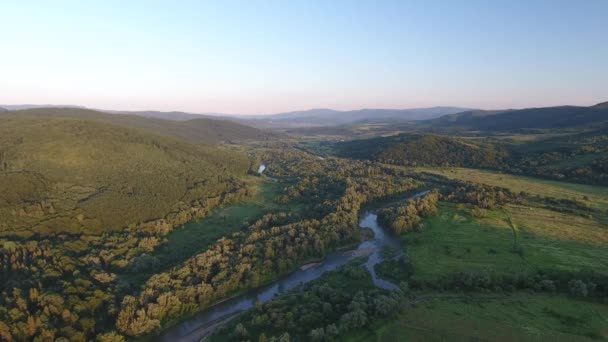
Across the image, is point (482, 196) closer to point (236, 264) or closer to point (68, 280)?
point (236, 264)

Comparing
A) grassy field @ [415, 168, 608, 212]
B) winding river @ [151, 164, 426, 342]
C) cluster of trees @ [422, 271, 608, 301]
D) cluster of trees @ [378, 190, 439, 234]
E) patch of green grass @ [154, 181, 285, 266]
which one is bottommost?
winding river @ [151, 164, 426, 342]

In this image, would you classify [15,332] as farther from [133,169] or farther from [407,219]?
[133,169]

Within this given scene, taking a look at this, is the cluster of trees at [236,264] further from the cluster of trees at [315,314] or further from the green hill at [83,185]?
the green hill at [83,185]

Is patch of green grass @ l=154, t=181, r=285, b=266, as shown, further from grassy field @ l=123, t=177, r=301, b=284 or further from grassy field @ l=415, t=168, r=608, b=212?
grassy field @ l=415, t=168, r=608, b=212

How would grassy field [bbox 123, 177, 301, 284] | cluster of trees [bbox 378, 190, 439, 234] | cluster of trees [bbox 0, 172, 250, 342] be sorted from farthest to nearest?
cluster of trees [bbox 378, 190, 439, 234] < grassy field [bbox 123, 177, 301, 284] < cluster of trees [bbox 0, 172, 250, 342]

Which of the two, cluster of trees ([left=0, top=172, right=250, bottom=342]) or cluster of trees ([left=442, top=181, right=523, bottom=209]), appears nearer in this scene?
cluster of trees ([left=0, top=172, right=250, bottom=342])

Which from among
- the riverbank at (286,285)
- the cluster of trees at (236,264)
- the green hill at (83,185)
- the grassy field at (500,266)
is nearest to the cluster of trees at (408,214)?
the grassy field at (500,266)

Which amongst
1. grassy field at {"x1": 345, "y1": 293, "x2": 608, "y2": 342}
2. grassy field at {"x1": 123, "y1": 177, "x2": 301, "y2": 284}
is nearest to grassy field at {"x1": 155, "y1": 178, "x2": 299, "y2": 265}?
grassy field at {"x1": 123, "y1": 177, "x2": 301, "y2": 284}

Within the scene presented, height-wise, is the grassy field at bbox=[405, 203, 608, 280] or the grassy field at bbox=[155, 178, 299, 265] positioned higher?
the grassy field at bbox=[405, 203, 608, 280]
